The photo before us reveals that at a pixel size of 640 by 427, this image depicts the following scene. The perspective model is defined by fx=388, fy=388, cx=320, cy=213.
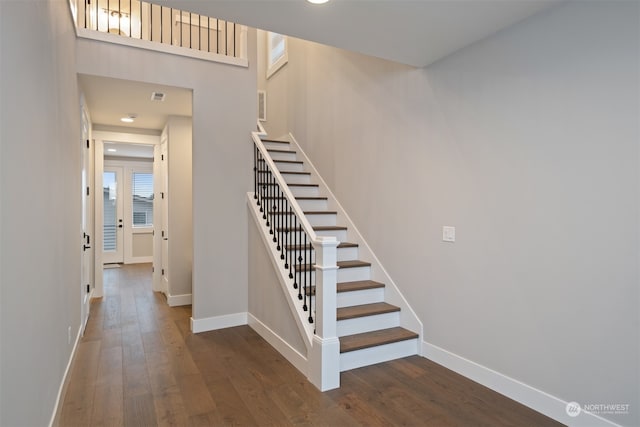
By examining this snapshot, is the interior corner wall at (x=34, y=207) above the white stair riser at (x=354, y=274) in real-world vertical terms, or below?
above

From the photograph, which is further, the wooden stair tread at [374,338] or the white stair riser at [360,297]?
the white stair riser at [360,297]

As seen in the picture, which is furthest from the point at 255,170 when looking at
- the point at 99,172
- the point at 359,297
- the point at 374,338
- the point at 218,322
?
the point at 99,172

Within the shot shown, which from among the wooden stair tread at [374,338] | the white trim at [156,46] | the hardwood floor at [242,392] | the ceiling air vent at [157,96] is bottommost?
the hardwood floor at [242,392]

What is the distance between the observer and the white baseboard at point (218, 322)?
405 cm

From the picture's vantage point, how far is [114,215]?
9.26 meters

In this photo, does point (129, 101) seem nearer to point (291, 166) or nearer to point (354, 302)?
point (291, 166)

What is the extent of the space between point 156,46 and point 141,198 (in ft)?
21.2

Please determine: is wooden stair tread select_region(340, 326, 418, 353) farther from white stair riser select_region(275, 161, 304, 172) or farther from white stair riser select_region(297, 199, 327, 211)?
white stair riser select_region(275, 161, 304, 172)

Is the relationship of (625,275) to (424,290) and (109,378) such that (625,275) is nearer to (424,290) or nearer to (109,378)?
(424,290)

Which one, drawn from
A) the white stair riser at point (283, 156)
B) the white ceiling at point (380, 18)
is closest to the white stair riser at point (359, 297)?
the white ceiling at point (380, 18)

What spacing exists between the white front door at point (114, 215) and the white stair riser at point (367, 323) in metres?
7.70

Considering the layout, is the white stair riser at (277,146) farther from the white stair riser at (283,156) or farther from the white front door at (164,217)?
the white front door at (164,217)

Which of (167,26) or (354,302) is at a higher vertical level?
(167,26)

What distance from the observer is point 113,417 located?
7.88ft
